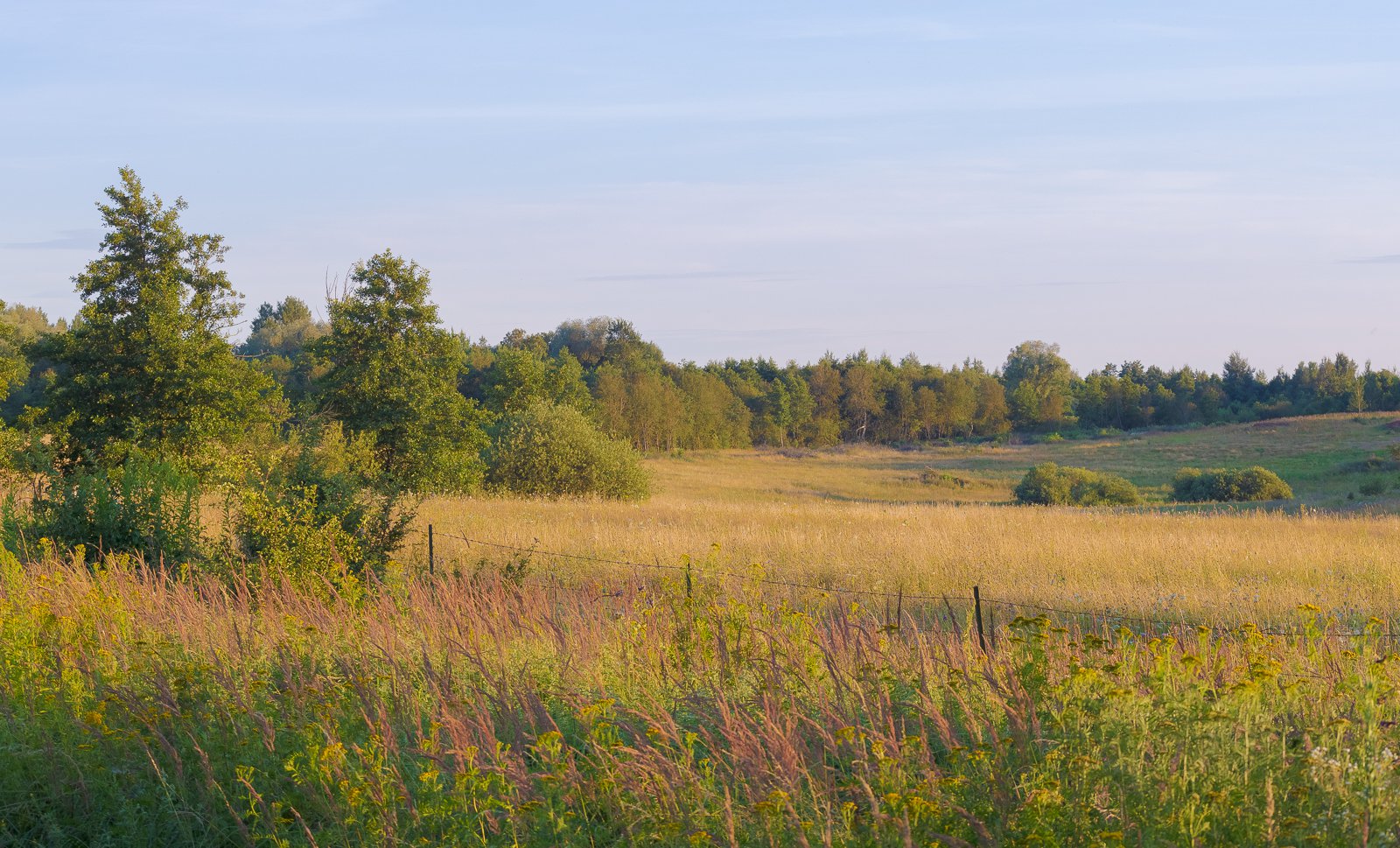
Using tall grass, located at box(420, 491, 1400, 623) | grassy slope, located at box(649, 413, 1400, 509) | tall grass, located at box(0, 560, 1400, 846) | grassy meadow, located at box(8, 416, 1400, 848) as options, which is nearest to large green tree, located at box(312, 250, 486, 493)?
tall grass, located at box(420, 491, 1400, 623)

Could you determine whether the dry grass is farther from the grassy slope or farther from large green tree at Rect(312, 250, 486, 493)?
the grassy slope

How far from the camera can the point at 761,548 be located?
52.4 ft

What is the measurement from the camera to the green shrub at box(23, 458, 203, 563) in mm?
10859

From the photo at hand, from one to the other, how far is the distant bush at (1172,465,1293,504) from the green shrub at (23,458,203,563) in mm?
33927

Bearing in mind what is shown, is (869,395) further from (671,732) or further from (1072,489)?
(671,732)

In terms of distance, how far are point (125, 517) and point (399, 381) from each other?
18407 millimetres

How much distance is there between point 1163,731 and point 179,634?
5.69 metres

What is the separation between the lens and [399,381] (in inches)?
1157

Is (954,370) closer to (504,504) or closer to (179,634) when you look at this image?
(504,504)

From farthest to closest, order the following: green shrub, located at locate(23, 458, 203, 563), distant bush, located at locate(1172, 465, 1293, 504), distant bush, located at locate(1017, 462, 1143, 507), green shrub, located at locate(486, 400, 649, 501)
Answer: distant bush, located at locate(1017, 462, 1143, 507)
distant bush, located at locate(1172, 465, 1293, 504)
green shrub, located at locate(486, 400, 649, 501)
green shrub, located at locate(23, 458, 203, 563)

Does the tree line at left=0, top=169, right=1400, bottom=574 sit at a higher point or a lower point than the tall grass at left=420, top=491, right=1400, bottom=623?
higher

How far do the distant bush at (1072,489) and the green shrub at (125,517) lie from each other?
32.7m

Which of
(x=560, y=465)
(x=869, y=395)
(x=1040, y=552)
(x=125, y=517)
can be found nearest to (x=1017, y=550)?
(x=1040, y=552)

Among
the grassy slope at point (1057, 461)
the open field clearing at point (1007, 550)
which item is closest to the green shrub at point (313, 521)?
the open field clearing at point (1007, 550)
